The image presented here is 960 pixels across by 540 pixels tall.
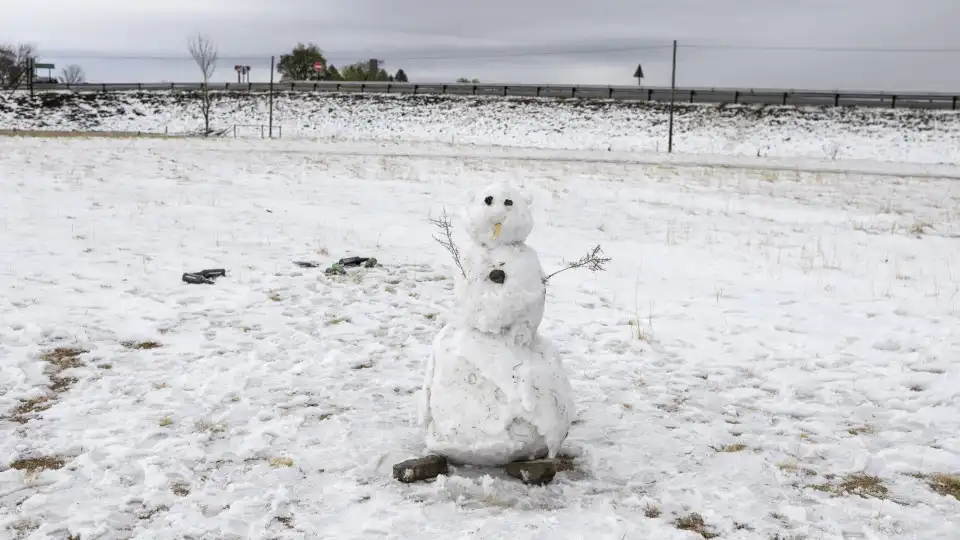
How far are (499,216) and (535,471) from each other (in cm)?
156

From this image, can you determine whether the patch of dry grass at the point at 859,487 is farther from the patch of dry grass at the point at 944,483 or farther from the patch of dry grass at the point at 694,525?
the patch of dry grass at the point at 694,525

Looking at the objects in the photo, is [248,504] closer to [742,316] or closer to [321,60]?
[742,316]

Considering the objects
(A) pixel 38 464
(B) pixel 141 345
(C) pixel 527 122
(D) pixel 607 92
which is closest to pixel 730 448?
(A) pixel 38 464

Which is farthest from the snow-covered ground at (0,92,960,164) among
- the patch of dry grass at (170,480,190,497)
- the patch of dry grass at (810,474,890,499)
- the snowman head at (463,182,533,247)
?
the patch of dry grass at (170,480,190,497)

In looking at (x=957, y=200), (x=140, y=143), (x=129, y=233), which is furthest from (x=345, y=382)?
(x=140, y=143)

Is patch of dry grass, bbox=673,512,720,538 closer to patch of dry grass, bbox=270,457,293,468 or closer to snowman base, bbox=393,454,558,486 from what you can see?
snowman base, bbox=393,454,558,486

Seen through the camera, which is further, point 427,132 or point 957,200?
point 427,132

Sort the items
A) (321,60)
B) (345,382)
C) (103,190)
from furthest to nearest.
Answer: (321,60) < (103,190) < (345,382)

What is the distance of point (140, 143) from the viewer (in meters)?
22.0

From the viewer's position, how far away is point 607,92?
47594mm

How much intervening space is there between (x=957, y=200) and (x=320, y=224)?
14277mm

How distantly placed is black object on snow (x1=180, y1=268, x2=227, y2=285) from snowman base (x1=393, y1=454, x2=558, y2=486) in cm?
507

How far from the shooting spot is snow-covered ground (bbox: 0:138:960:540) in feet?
13.8

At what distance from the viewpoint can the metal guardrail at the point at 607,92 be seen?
1657 inches
